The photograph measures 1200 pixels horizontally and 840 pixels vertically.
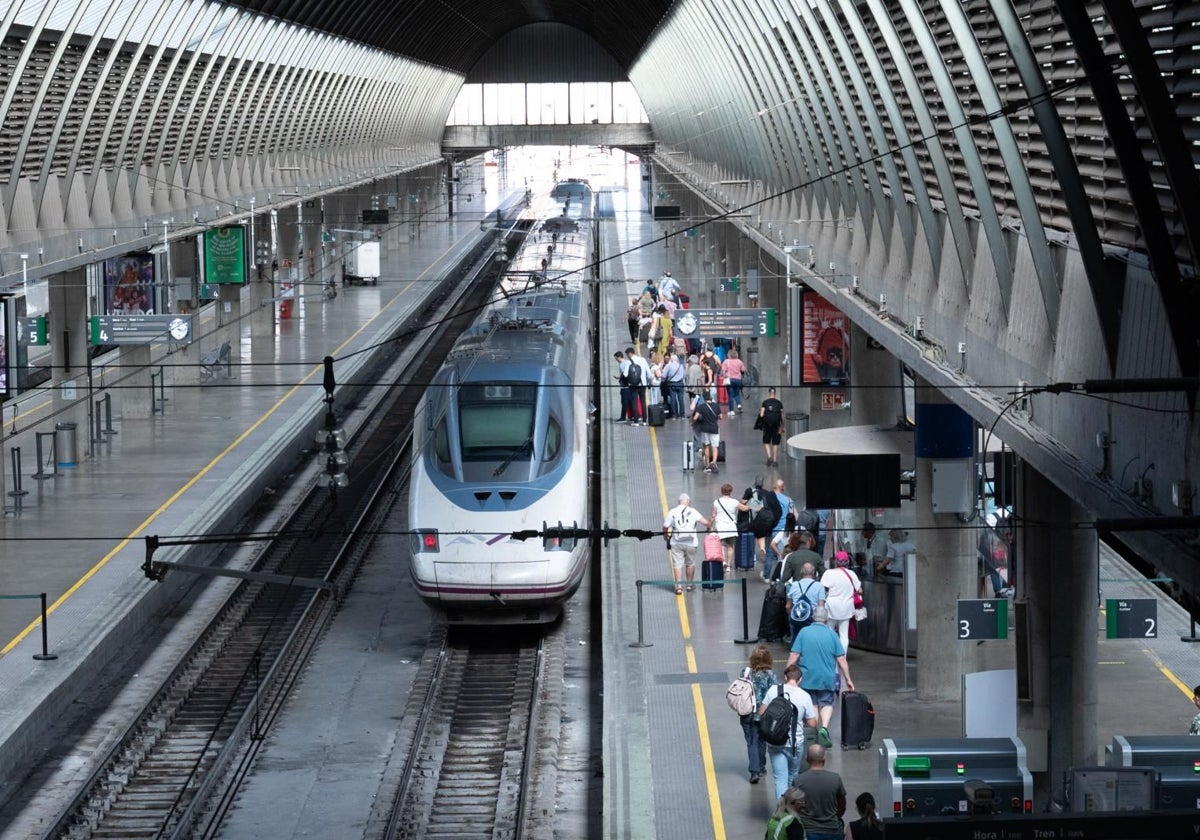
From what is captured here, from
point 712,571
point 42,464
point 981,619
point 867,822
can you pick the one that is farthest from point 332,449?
point 42,464

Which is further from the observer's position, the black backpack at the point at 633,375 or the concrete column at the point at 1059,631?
the black backpack at the point at 633,375

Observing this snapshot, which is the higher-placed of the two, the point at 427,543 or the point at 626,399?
the point at 626,399

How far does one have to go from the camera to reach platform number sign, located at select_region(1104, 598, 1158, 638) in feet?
53.1

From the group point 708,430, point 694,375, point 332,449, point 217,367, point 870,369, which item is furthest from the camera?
point 217,367

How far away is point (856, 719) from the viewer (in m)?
16.4

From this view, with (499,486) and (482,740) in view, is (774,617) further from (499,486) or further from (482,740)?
(499,486)

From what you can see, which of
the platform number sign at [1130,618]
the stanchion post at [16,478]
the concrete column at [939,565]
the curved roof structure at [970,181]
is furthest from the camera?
the stanchion post at [16,478]

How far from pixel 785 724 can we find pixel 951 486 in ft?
13.5

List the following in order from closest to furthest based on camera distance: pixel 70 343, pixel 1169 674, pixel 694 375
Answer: pixel 1169 674 → pixel 694 375 → pixel 70 343

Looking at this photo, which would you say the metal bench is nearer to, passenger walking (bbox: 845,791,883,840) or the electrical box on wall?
the electrical box on wall

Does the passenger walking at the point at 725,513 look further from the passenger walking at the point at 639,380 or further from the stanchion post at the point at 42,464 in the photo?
the stanchion post at the point at 42,464

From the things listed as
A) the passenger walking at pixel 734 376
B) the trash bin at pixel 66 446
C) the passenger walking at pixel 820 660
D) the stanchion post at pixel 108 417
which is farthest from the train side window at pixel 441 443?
the stanchion post at pixel 108 417

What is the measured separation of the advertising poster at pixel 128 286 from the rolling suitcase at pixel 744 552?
21.2m

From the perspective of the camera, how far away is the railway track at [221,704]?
55.4 feet
